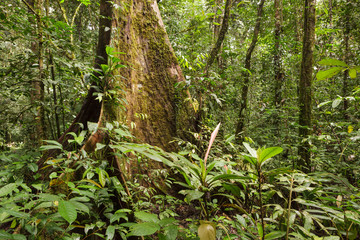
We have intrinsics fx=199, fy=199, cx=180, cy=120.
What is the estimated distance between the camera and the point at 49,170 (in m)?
1.75

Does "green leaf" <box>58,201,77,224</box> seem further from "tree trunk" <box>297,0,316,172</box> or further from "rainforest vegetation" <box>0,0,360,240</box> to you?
"tree trunk" <box>297,0,316,172</box>

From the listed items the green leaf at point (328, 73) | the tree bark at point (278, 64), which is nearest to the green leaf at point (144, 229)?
the green leaf at point (328, 73)

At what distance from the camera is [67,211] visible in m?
0.94

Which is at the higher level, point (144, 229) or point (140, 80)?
Result: point (140, 80)

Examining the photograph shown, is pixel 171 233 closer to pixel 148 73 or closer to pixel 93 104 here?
pixel 93 104

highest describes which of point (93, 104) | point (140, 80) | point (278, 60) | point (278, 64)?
point (278, 60)

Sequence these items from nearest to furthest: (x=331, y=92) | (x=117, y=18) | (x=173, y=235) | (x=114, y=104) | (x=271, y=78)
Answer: (x=173, y=235) → (x=114, y=104) → (x=117, y=18) → (x=331, y=92) → (x=271, y=78)

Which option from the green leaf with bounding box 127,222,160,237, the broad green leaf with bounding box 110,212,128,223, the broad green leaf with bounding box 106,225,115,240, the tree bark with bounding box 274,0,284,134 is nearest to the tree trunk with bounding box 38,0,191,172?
the broad green leaf with bounding box 110,212,128,223

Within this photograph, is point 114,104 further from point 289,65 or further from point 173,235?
point 289,65

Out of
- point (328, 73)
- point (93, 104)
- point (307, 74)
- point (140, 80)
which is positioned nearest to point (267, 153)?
point (328, 73)

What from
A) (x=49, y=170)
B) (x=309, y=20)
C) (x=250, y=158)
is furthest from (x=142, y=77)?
(x=309, y=20)

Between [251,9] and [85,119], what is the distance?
722 cm

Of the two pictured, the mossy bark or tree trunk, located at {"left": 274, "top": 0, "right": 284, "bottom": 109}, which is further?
tree trunk, located at {"left": 274, "top": 0, "right": 284, "bottom": 109}

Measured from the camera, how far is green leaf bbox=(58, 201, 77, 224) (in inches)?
35.9
